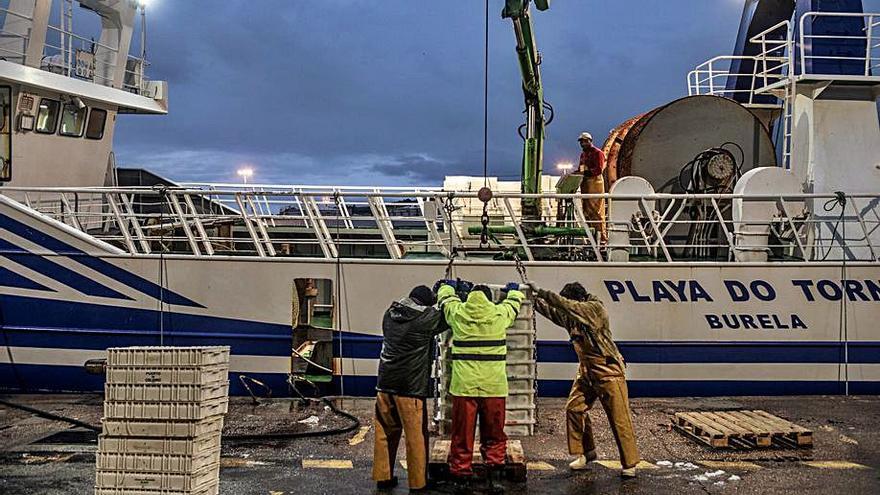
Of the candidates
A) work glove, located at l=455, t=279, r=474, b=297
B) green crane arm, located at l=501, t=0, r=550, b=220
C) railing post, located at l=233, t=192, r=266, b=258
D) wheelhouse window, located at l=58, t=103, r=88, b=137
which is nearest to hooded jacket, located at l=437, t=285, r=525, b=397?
work glove, located at l=455, t=279, r=474, b=297

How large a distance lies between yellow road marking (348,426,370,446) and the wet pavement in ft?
0.06

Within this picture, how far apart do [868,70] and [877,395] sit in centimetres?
437

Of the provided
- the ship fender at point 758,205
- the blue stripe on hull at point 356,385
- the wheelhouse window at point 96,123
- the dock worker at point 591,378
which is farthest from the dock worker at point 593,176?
the wheelhouse window at point 96,123

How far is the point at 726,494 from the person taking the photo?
596 centimetres

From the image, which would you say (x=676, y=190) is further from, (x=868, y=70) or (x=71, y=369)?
(x=71, y=369)

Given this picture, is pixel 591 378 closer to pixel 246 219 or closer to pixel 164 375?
pixel 164 375

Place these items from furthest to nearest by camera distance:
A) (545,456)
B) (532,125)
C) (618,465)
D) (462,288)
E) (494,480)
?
1. (532,125)
2. (545,456)
3. (618,465)
4. (462,288)
5. (494,480)

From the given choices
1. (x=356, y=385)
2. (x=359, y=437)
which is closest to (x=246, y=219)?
(x=356, y=385)

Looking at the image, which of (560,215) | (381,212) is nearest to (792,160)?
(560,215)

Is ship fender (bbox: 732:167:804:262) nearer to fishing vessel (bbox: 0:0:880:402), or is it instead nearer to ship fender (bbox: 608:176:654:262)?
fishing vessel (bbox: 0:0:880:402)

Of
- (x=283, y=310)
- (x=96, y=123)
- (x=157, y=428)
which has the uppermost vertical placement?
(x=96, y=123)

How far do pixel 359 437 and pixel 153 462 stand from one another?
2.55m

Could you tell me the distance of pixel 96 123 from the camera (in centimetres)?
1145

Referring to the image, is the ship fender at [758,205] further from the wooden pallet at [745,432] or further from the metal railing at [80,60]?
the metal railing at [80,60]
